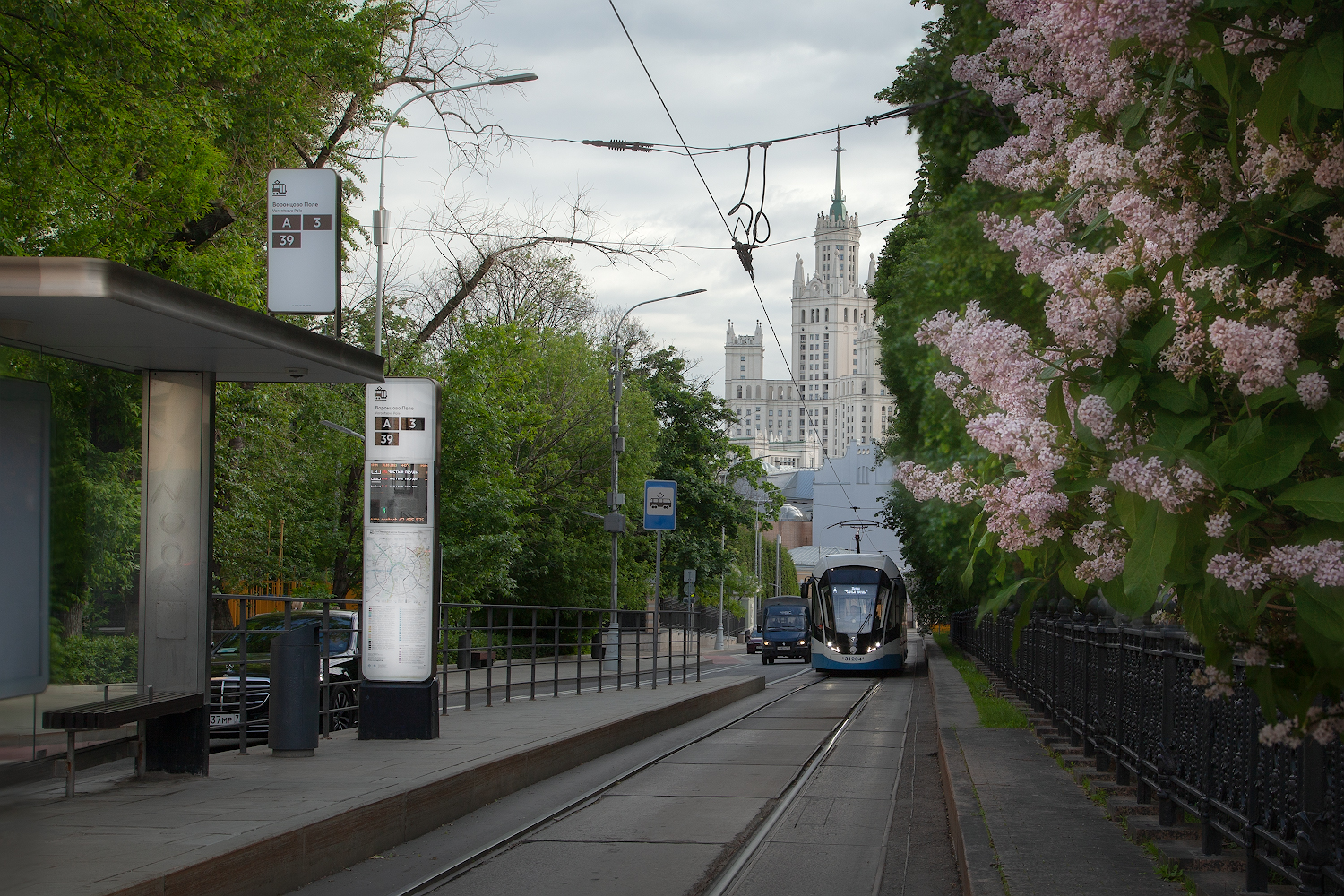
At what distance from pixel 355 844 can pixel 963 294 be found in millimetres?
9799

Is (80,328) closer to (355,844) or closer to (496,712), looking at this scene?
(355,844)

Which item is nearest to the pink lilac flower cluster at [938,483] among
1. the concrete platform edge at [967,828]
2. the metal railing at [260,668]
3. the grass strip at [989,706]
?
the concrete platform edge at [967,828]

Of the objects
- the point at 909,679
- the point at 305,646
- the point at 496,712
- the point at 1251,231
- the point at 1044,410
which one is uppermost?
the point at 1251,231

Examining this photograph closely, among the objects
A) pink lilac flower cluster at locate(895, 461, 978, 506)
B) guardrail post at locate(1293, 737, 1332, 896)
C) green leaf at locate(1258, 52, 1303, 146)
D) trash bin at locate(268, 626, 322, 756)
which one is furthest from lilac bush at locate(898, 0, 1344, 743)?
trash bin at locate(268, 626, 322, 756)

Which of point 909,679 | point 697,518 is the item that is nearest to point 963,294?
point 909,679

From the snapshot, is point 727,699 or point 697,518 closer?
point 727,699

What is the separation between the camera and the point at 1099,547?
3.23m

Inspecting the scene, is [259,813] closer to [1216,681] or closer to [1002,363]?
[1216,681]

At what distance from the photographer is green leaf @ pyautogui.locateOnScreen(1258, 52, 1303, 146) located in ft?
7.86

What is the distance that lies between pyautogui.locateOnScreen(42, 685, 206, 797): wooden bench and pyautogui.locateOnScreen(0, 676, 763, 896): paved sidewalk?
0.24 metres

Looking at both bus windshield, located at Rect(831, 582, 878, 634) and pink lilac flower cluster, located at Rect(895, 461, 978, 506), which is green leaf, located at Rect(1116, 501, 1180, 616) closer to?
pink lilac flower cluster, located at Rect(895, 461, 978, 506)

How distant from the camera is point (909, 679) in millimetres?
33625

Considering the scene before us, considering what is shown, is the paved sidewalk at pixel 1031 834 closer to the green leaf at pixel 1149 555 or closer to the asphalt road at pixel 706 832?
the asphalt road at pixel 706 832

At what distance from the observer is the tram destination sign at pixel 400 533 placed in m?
10.7
